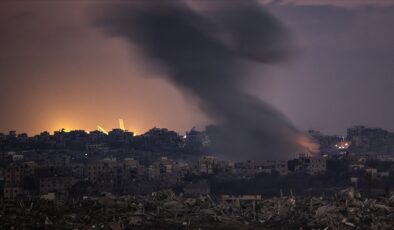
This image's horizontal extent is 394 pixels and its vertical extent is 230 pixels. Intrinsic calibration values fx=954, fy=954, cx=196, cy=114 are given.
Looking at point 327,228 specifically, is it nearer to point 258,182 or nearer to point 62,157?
point 258,182

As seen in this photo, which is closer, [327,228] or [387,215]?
[327,228]

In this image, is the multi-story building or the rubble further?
the multi-story building

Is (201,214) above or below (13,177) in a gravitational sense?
below

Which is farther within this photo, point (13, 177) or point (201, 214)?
point (13, 177)

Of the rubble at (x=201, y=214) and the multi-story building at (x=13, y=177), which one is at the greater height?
the multi-story building at (x=13, y=177)

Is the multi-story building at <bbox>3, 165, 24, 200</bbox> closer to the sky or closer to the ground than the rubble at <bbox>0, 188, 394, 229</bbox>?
closer to the sky

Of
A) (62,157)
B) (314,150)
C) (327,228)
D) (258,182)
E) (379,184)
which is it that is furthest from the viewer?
(314,150)

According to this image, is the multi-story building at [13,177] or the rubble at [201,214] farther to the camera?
the multi-story building at [13,177]

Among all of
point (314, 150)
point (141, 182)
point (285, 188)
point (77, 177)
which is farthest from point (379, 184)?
point (314, 150)
